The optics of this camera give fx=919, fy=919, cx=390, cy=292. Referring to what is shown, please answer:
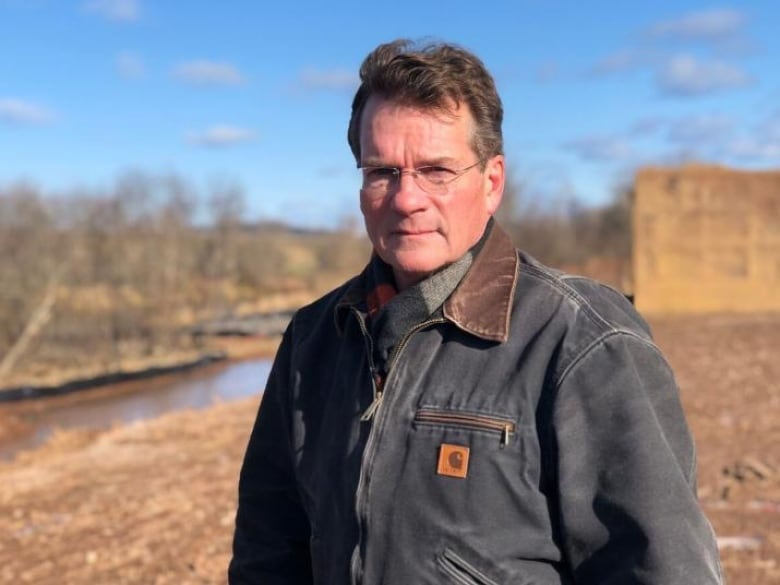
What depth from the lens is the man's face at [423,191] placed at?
6.32 feet

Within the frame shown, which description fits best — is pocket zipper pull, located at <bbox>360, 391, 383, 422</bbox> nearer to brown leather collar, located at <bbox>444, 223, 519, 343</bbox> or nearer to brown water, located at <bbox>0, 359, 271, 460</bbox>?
brown leather collar, located at <bbox>444, 223, 519, 343</bbox>

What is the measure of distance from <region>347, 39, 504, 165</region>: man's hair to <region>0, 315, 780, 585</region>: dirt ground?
4.30m

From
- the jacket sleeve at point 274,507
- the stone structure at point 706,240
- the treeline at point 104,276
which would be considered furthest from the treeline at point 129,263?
the jacket sleeve at point 274,507

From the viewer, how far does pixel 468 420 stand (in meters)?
1.80

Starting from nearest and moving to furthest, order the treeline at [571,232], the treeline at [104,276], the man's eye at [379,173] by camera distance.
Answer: the man's eye at [379,173], the treeline at [104,276], the treeline at [571,232]

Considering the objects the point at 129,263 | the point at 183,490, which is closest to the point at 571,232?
the point at 129,263

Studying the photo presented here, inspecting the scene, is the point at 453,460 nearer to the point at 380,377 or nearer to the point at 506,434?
the point at 506,434

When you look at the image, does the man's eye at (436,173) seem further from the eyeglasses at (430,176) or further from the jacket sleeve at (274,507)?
the jacket sleeve at (274,507)

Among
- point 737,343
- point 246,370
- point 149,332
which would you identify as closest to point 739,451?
point 737,343

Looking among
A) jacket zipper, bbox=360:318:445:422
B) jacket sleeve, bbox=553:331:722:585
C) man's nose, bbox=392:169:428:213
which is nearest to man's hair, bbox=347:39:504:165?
man's nose, bbox=392:169:428:213

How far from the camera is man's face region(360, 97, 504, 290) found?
1.93 metres

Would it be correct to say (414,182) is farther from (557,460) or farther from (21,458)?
(21,458)

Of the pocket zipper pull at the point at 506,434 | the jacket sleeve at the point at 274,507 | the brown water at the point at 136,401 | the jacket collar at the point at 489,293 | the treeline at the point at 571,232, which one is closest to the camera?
the pocket zipper pull at the point at 506,434

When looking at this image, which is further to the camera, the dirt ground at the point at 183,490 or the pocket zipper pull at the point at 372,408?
the dirt ground at the point at 183,490
